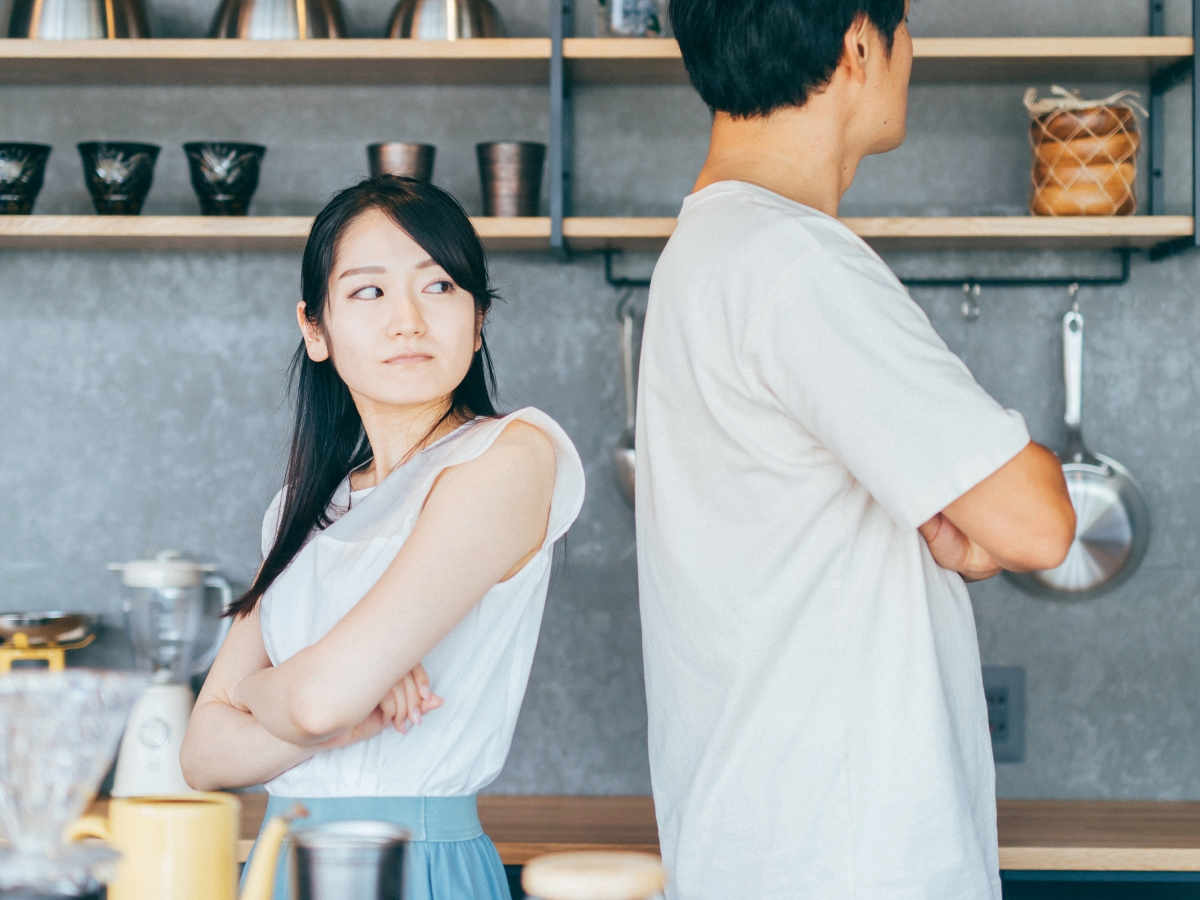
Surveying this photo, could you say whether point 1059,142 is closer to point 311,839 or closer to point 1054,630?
point 1054,630

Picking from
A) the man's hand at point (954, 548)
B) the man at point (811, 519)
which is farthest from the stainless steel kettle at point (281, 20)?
the man's hand at point (954, 548)

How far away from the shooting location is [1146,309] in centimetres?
229

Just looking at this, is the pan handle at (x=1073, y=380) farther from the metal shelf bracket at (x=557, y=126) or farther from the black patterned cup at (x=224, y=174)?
the black patterned cup at (x=224, y=174)

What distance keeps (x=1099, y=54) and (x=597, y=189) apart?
824 millimetres

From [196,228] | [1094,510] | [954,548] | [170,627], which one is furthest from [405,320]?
[1094,510]

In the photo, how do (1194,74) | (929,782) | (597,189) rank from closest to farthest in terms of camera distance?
(929,782), (1194,74), (597,189)

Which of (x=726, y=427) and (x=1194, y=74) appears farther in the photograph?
(x=1194, y=74)

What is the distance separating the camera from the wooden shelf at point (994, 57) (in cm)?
200

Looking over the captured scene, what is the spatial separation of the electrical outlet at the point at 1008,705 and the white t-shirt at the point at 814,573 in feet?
3.85

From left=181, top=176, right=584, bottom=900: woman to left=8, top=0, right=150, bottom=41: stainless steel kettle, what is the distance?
3.34ft

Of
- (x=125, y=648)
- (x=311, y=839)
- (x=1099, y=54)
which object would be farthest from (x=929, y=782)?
(x=125, y=648)

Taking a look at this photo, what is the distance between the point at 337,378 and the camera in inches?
54.6

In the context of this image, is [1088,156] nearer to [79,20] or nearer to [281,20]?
[281,20]

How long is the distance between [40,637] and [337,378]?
3.53 feet
